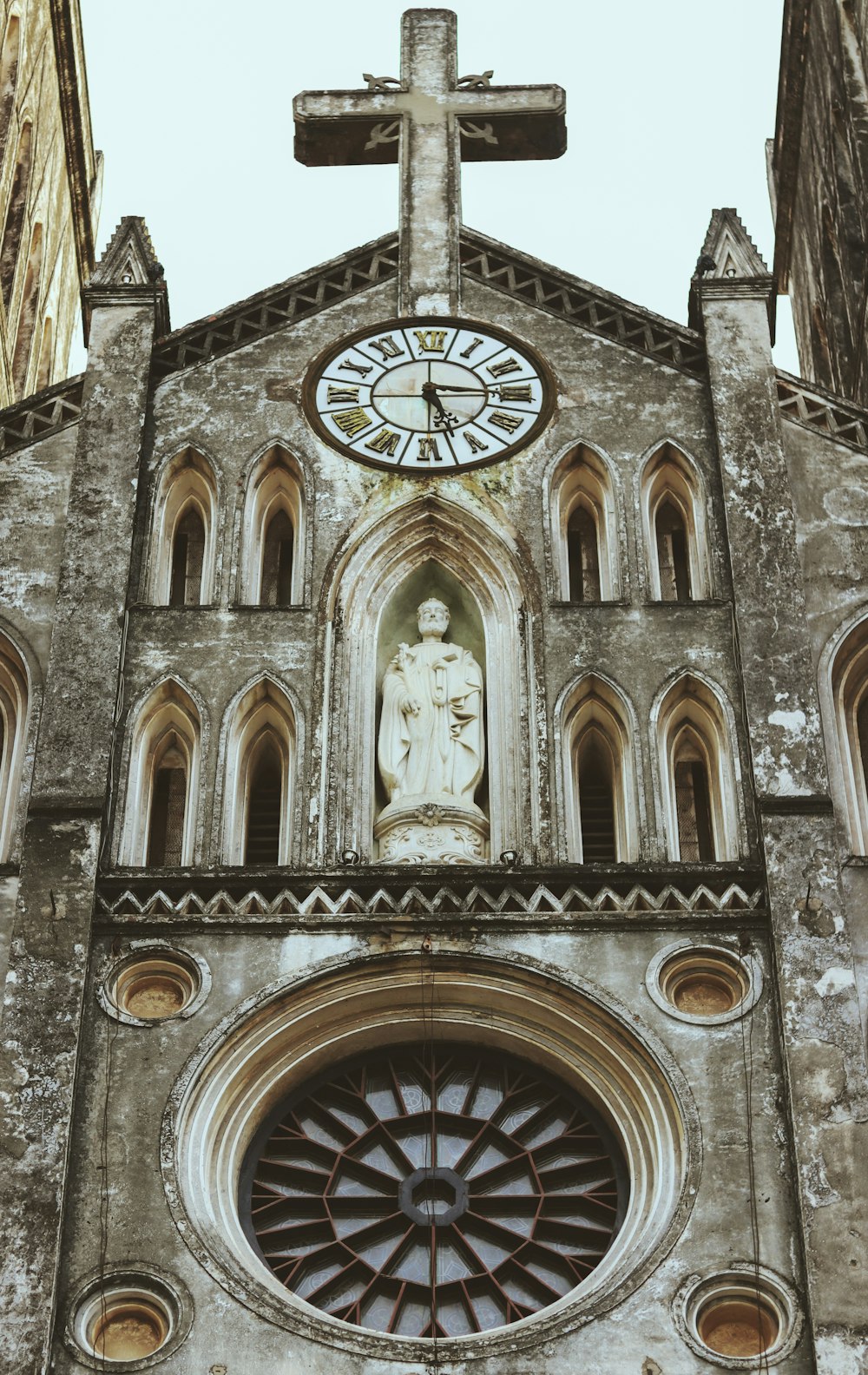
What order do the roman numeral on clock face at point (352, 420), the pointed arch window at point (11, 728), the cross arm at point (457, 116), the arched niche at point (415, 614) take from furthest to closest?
1. the cross arm at point (457, 116)
2. the roman numeral on clock face at point (352, 420)
3. the arched niche at point (415, 614)
4. the pointed arch window at point (11, 728)

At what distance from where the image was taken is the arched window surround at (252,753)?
24.3 meters

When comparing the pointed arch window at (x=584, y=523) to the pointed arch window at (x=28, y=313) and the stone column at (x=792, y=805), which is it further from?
the pointed arch window at (x=28, y=313)

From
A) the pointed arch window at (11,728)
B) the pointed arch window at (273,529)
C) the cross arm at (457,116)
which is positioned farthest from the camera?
the cross arm at (457,116)

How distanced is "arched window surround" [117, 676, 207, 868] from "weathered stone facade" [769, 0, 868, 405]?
11.2 metres

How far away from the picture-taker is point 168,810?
82.3ft

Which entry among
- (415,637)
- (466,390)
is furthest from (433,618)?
(466,390)

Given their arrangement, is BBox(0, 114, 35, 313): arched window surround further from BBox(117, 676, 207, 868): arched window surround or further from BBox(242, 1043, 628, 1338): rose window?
BBox(242, 1043, 628, 1338): rose window

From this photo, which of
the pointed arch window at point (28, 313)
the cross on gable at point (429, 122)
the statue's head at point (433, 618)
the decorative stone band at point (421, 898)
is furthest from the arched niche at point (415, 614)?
the pointed arch window at point (28, 313)

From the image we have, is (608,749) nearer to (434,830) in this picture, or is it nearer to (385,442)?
(434,830)

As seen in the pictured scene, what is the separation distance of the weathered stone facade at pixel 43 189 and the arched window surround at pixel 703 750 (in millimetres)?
12370

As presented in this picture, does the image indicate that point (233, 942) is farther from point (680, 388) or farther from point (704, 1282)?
point (680, 388)

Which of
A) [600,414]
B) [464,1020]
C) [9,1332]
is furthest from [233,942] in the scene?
[600,414]

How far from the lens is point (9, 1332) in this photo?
20.5 m

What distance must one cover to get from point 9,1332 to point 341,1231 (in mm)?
2735
